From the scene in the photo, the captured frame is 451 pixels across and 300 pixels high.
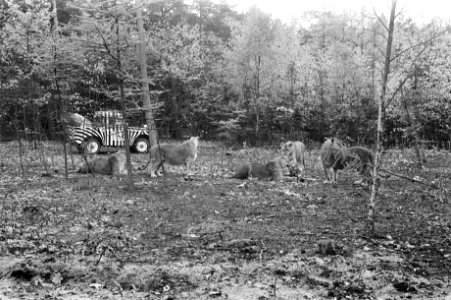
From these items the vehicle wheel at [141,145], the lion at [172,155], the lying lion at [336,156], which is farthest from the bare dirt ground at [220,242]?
the vehicle wheel at [141,145]

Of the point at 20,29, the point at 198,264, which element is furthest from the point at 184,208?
the point at 20,29

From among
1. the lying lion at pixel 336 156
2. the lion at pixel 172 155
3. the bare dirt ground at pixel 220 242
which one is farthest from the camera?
the lion at pixel 172 155

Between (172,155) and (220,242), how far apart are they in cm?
821

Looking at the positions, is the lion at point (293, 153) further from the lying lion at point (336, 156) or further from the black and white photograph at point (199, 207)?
the lying lion at point (336, 156)

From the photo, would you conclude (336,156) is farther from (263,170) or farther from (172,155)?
(172,155)

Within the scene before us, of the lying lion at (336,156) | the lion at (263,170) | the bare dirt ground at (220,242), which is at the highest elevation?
the lying lion at (336,156)

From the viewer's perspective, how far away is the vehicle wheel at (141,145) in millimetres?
25234

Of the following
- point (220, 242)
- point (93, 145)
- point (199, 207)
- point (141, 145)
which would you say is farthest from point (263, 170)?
point (93, 145)

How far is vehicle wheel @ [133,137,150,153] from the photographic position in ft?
82.8

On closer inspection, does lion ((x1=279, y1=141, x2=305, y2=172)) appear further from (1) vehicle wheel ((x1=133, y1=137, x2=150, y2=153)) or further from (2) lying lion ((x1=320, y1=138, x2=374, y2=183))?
(1) vehicle wheel ((x1=133, y1=137, x2=150, y2=153))

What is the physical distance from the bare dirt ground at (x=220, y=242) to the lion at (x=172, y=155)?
7.57 ft

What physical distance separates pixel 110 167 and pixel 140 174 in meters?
1.00

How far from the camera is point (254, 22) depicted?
3091 centimetres

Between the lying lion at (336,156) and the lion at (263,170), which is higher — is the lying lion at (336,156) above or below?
above
